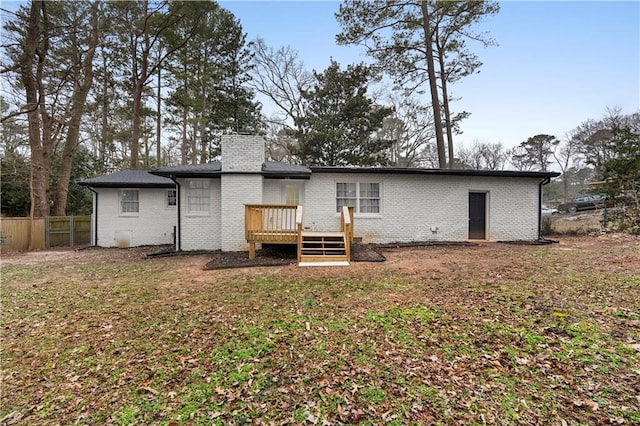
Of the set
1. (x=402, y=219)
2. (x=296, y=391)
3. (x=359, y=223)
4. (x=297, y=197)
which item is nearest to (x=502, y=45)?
(x=402, y=219)

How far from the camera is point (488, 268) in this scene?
6602 millimetres

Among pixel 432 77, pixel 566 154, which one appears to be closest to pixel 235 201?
pixel 432 77

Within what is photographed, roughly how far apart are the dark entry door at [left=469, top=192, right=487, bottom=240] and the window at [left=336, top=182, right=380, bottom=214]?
380cm

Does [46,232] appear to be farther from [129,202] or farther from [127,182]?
[127,182]

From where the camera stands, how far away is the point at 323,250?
8211mm

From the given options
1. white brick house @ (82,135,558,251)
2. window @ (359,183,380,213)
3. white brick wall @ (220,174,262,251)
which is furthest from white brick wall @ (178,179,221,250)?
window @ (359,183,380,213)

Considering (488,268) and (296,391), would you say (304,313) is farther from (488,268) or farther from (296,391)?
(488,268)

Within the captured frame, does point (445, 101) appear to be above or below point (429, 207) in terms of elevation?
above

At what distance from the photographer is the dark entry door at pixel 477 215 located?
1112cm

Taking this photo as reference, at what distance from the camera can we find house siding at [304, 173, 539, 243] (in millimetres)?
10359

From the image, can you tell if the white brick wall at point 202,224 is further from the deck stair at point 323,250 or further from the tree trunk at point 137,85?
the tree trunk at point 137,85

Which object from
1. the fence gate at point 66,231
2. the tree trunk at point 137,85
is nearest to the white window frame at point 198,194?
the fence gate at point 66,231

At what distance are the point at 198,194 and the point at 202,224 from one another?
3.48 ft

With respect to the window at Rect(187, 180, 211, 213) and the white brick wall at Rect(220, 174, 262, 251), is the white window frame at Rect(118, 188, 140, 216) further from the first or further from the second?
the white brick wall at Rect(220, 174, 262, 251)
